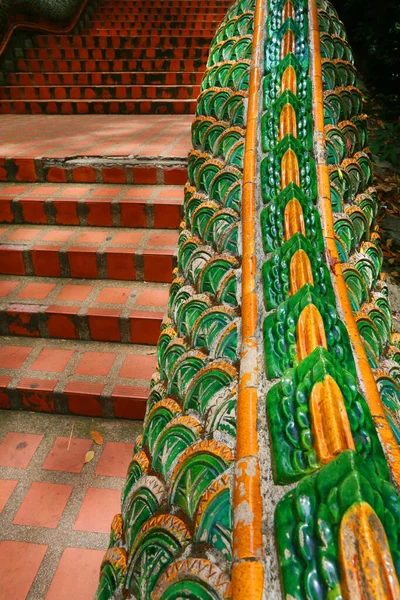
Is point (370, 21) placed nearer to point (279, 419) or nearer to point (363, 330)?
point (363, 330)

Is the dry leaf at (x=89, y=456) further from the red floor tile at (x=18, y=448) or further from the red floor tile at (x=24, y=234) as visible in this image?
the red floor tile at (x=24, y=234)

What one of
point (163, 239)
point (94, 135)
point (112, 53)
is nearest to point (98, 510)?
point (163, 239)

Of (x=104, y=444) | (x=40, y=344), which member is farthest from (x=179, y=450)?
(x=40, y=344)

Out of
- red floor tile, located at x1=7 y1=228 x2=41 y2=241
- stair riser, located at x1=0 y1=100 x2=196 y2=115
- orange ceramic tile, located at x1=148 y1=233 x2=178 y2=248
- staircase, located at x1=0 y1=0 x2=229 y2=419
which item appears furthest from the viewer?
stair riser, located at x1=0 y1=100 x2=196 y2=115

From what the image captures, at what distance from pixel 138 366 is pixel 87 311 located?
40 centimetres

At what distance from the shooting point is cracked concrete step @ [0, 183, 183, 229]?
2527mm

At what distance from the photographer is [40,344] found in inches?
87.1

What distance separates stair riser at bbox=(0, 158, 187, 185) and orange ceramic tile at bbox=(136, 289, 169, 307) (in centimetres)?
86

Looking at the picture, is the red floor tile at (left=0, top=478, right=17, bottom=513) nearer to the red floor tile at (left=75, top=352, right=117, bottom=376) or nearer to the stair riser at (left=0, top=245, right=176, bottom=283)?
the red floor tile at (left=75, top=352, right=117, bottom=376)

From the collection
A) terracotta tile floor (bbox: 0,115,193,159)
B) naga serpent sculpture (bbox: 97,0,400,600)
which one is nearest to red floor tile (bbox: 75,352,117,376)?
naga serpent sculpture (bbox: 97,0,400,600)

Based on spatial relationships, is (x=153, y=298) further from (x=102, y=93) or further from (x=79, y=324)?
(x=102, y=93)

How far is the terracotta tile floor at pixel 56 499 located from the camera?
4.58 feet

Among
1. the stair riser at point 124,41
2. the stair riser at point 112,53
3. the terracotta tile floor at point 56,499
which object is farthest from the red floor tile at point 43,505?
the stair riser at point 124,41

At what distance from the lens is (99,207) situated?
8.46 ft
